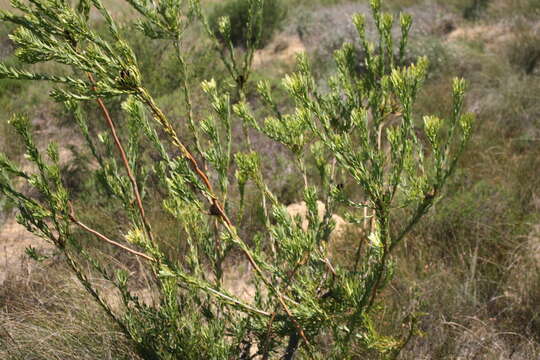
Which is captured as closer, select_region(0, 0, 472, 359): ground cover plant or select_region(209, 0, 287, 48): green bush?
select_region(0, 0, 472, 359): ground cover plant

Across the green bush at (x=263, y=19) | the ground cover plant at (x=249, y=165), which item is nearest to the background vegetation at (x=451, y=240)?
the ground cover plant at (x=249, y=165)

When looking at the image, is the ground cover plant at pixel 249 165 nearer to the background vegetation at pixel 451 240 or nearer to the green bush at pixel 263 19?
the background vegetation at pixel 451 240

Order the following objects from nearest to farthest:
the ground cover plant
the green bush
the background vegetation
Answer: the ground cover plant < the background vegetation < the green bush

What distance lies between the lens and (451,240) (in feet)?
10.9

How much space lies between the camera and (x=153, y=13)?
1260mm

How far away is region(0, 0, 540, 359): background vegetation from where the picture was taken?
238 cm

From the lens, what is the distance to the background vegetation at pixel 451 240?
2377 millimetres

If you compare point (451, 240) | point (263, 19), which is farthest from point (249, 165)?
point (263, 19)

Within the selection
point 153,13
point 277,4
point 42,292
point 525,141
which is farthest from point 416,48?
point 153,13

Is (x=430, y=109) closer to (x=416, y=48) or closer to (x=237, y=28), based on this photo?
(x=416, y=48)

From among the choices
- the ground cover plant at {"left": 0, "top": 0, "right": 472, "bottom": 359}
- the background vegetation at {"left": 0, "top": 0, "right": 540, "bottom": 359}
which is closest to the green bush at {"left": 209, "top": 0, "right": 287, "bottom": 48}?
the background vegetation at {"left": 0, "top": 0, "right": 540, "bottom": 359}

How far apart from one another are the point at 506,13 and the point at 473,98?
4923 mm

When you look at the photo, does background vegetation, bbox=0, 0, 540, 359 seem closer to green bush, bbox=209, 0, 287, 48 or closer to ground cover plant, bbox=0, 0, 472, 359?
ground cover plant, bbox=0, 0, 472, 359

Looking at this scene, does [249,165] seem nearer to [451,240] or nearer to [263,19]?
[451,240]
